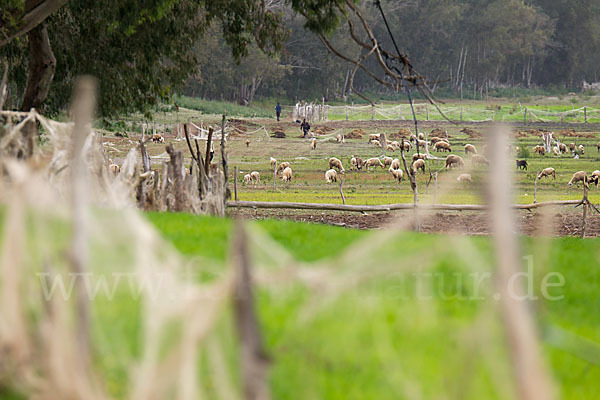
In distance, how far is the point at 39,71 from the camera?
1423 centimetres

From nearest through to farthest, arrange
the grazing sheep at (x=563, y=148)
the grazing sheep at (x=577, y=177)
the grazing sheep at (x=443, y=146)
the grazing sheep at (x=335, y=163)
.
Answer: the grazing sheep at (x=577, y=177) < the grazing sheep at (x=335, y=163) < the grazing sheep at (x=443, y=146) < the grazing sheep at (x=563, y=148)

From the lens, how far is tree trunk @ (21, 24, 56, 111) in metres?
14.1

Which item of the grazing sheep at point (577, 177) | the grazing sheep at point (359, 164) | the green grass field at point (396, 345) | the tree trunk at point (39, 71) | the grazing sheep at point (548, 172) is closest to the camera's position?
the green grass field at point (396, 345)

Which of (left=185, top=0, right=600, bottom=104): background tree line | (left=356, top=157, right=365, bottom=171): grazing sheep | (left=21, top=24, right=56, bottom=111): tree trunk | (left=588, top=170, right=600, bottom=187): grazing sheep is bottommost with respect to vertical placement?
(left=588, top=170, right=600, bottom=187): grazing sheep

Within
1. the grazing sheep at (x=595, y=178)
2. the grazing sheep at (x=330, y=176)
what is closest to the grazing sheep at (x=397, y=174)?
the grazing sheep at (x=330, y=176)

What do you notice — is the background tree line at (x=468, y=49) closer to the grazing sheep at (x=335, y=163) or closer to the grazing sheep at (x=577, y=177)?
the grazing sheep at (x=335, y=163)

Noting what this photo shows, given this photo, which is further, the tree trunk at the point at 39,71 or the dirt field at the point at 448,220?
the dirt field at the point at 448,220

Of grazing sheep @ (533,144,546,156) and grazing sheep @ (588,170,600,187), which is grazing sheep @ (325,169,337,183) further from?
grazing sheep @ (533,144,546,156)

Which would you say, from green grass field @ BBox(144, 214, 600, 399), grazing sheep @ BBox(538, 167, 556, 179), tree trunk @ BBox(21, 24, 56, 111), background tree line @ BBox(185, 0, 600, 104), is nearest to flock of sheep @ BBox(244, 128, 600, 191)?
grazing sheep @ BBox(538, 167, 556, 179)

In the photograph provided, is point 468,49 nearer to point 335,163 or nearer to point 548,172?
point 548,172

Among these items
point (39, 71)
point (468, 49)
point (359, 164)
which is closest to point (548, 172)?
point (359, 164)

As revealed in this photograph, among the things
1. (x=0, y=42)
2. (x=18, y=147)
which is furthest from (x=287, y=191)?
(x=18, y=147)

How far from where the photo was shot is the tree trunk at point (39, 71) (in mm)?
14102

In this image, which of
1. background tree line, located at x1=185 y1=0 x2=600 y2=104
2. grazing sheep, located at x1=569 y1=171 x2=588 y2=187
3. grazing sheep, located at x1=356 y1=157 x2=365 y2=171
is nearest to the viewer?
grazing sheep, located at x1=569 y1=171 x2=588 y2=187
